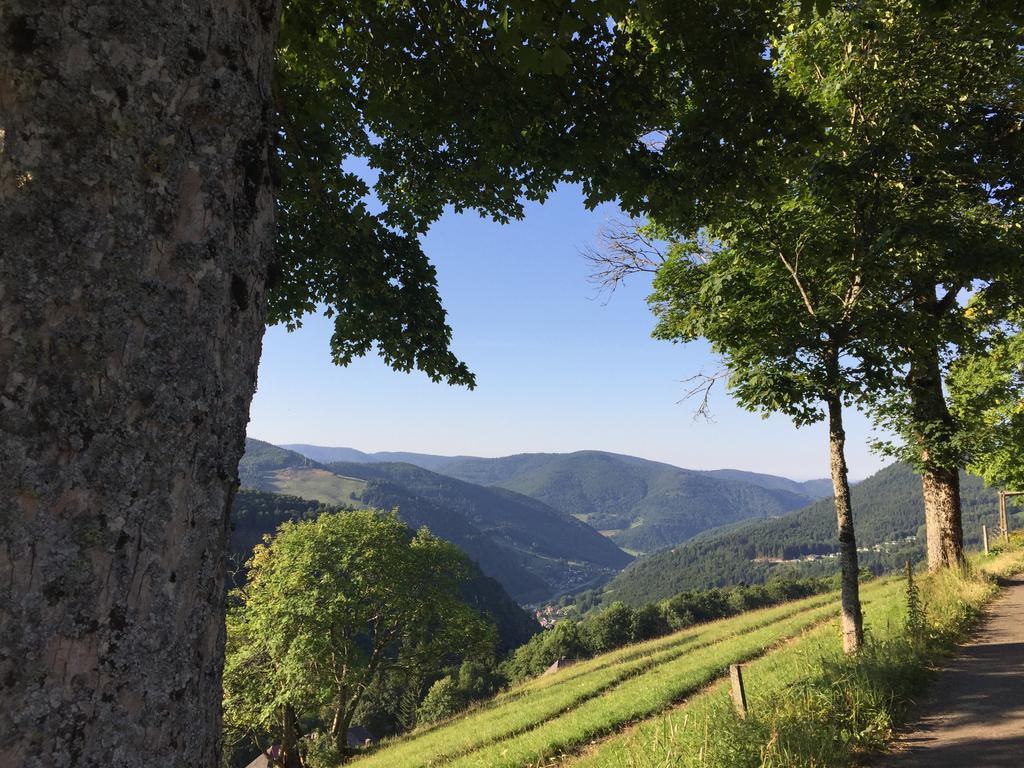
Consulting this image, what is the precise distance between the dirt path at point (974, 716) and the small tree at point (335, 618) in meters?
21.4

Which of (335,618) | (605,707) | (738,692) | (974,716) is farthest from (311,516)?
(974,716)

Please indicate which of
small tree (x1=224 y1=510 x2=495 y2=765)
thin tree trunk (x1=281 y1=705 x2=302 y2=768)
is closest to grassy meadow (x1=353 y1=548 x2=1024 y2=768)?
thin tree trunk (x1=281 y1=705 x2=302 y2=768)

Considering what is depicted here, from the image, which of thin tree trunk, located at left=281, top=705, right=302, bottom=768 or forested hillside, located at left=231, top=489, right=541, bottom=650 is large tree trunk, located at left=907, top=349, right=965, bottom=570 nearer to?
thin tree trunk, located at left=281, top=705, right=302, bottom=768

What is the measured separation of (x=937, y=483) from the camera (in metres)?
15.6

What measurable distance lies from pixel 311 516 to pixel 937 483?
85.5 m

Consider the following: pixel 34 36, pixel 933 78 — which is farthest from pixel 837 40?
pixel 34 36

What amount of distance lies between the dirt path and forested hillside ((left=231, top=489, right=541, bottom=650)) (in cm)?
7814

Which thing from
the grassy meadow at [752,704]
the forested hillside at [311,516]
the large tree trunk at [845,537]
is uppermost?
the large tree trunk at [845,537]

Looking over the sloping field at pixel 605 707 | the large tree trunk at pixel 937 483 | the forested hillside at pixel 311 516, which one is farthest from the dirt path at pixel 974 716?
the forested hillside at pixel 311 516

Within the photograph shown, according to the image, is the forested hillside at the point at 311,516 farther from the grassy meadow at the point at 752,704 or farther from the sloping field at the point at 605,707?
the grassy meadow at the point at 752,704

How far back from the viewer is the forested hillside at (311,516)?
11416cm

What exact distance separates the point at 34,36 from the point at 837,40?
1155 centimetres

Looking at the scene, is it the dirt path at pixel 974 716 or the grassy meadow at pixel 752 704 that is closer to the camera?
the dirt path at pixel 974 716

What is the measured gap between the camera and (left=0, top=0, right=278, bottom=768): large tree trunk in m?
1.28
